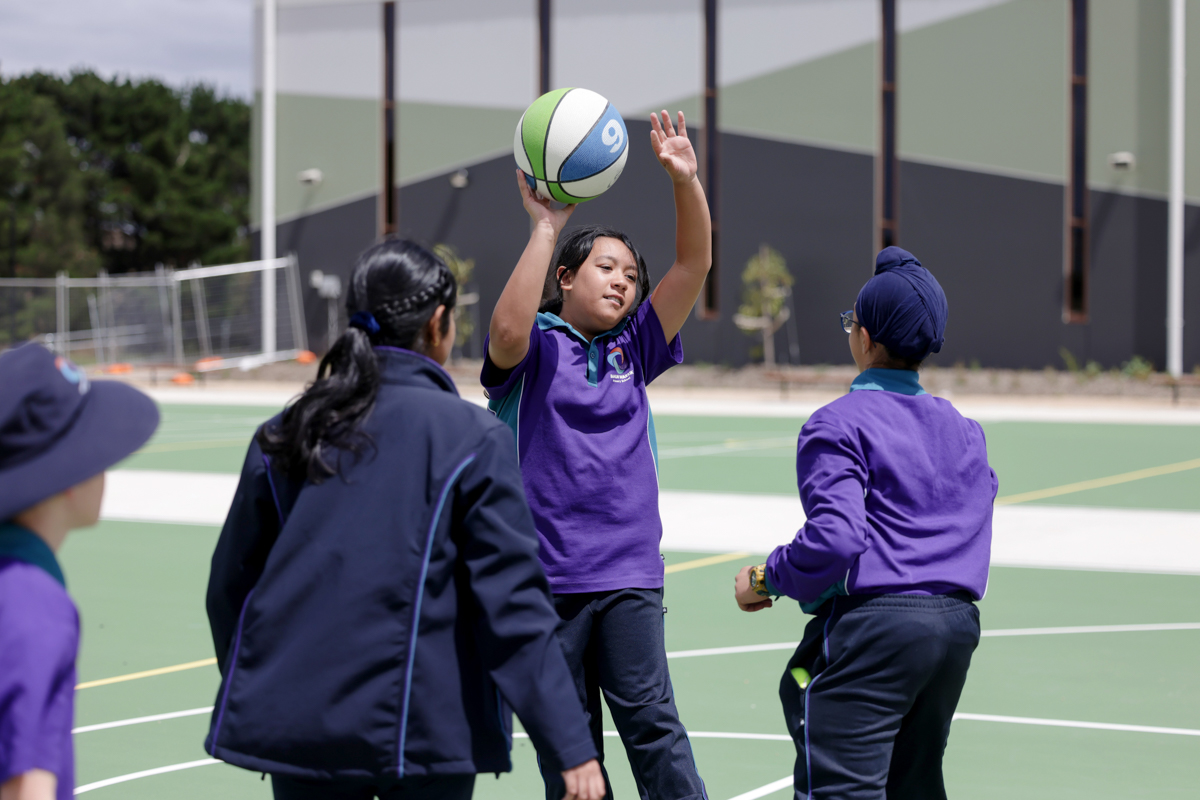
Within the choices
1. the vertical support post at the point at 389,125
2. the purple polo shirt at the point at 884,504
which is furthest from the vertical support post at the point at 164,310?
the purple polo shirt at the point at 884,504

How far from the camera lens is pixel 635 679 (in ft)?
12.3

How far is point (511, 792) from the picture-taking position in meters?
4.84

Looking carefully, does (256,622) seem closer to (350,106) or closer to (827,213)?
(827,213)

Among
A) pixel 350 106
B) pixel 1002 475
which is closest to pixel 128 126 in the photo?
pixel 350 106

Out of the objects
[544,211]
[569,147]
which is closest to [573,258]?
[544,211]

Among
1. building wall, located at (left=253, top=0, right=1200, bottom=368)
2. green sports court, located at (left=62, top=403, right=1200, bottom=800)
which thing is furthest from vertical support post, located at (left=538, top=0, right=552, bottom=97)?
green sports court, located at (left=62, top=403, right=1200, bottom=800)

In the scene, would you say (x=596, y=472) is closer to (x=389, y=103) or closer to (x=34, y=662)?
(x=34, y=662)

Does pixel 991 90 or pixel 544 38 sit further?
pixel 544 38

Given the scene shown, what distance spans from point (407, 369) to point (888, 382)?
1242mm

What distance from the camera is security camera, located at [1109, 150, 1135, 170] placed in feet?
94.6

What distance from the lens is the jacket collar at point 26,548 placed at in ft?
6.98

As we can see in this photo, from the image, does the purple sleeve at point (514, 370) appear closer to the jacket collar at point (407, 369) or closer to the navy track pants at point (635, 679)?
the navy track pants at point (635, 679)

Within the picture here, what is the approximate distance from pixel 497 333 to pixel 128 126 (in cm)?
6300

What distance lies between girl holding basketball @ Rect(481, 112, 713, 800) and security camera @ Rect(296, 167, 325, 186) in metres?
33.1
